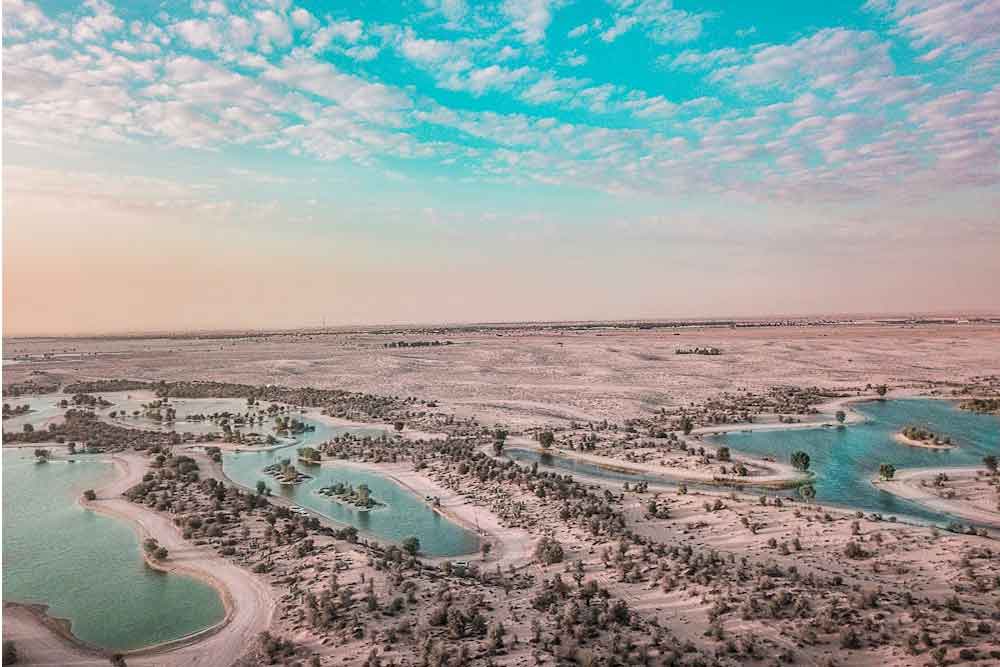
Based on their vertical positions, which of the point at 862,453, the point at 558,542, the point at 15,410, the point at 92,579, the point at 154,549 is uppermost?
the point at 15,410

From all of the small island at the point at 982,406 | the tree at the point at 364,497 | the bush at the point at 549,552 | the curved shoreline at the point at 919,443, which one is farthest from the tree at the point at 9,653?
the small island at the point at 982,406

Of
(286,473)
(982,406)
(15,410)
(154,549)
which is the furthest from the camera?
(15,410)

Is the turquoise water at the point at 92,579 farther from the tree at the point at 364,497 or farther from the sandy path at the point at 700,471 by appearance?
the sandy path at the point at 700,471

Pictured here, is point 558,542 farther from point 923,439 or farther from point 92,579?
point 923,439

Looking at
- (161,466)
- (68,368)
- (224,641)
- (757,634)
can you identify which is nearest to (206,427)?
(161,466)

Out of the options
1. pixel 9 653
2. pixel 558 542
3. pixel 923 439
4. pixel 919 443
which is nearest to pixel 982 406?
pixel 923 439

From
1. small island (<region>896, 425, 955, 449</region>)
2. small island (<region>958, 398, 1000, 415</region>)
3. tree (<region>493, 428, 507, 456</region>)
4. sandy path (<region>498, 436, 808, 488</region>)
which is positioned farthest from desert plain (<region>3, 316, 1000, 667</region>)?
small island (<region>896, 425, 955, 449</region>)

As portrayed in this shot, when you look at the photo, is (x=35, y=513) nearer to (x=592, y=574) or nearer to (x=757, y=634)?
(x=592, y=574)
